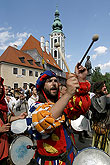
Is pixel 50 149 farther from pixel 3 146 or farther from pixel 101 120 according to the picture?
pixel 101 120

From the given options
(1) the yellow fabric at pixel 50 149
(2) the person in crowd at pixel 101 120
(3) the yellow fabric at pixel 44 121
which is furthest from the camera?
(2) the person in crowd at pixel 101 120

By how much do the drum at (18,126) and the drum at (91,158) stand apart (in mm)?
1410

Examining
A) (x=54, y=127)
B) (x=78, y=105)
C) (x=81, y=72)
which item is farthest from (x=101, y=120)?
(x=54, y=127)

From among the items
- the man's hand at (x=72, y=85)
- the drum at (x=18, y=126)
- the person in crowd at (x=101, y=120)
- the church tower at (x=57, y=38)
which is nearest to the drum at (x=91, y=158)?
the man's hand at (x=72, y=85)

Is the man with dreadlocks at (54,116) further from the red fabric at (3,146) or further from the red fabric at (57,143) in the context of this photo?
the red fabric at (3,146)

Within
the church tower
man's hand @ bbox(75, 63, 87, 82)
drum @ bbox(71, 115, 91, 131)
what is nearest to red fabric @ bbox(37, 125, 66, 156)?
man's hand @ bbox(75, 63, 87, 82)

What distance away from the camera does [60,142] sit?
51.9 inches

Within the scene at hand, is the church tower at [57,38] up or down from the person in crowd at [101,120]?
up

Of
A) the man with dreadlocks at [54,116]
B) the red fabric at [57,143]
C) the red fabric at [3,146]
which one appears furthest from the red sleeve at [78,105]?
the red fabric at [3,146]

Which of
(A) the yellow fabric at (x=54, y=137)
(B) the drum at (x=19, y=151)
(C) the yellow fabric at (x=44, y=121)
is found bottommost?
(B) the drum at (x=19, y=151)

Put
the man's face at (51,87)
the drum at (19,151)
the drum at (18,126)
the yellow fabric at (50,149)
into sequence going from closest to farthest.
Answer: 1. the yellow fabric at (50,149)
2. the man's face at (51,87)
3. the drum at (19,151)
4. the drum at (18,126)

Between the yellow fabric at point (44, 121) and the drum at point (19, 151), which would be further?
the drum at point (19, 151)

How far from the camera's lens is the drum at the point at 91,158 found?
1.17 metres

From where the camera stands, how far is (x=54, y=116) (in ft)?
3.59
